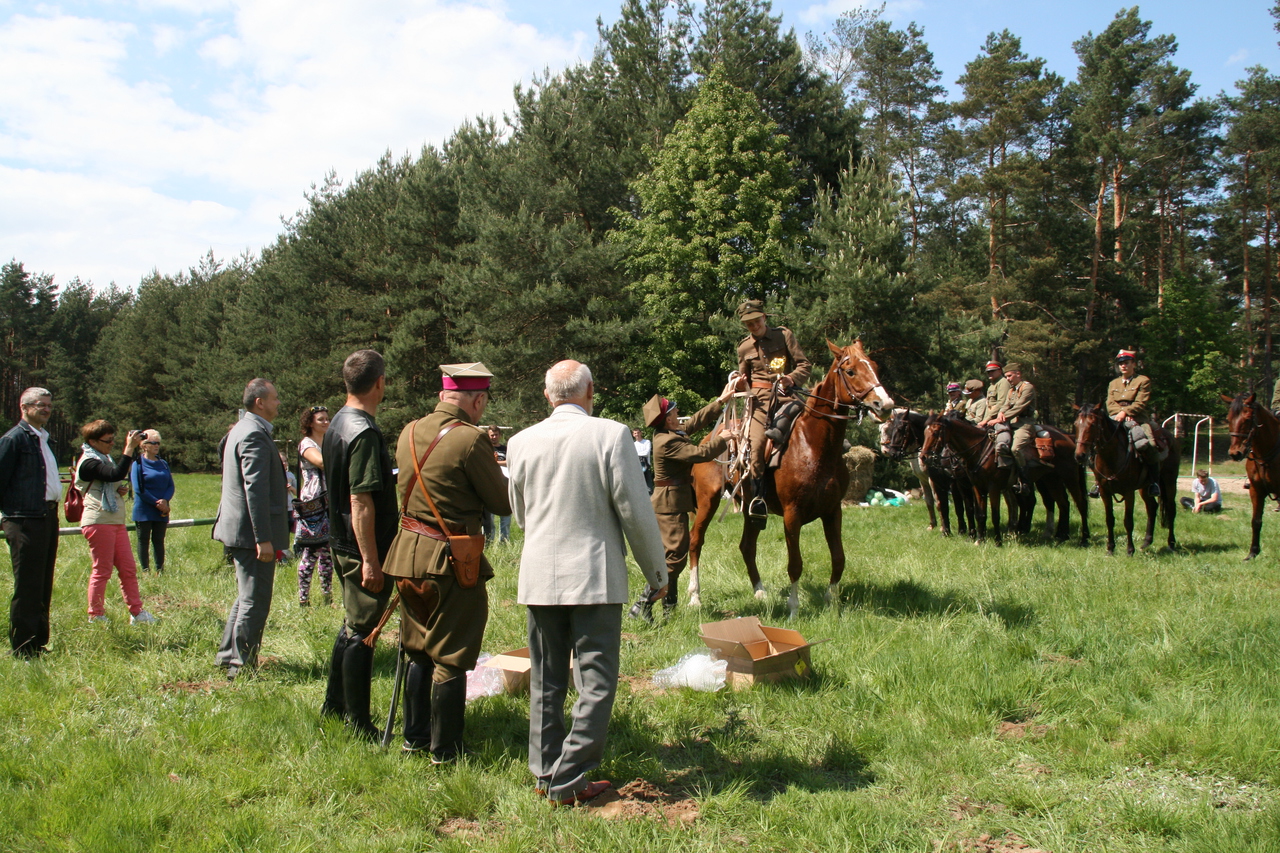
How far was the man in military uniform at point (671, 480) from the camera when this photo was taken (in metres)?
7.14

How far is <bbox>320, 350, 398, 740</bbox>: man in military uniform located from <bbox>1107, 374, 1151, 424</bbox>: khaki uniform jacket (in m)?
10.7

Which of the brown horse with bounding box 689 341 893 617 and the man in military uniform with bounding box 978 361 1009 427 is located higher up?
the man in military uniform with bounding box 978 361 1009 427

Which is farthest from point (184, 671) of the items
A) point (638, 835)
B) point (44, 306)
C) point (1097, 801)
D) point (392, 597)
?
point (44, 306)

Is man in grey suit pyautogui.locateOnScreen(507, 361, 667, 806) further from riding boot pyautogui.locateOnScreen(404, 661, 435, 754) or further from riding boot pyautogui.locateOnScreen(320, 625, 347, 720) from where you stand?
riding boot pyautogui.locateOnScreen(320, 625, 347, 720)

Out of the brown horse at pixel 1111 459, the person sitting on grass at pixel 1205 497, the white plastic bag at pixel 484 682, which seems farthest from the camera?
the person sitting on grass at pixel 1205 497

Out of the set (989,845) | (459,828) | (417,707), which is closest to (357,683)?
(417,707)

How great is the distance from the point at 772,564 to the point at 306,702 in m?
6.33

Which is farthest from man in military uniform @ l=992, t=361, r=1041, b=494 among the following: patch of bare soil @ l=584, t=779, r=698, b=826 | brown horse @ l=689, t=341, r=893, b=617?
patch of bare soil @ l=584, t=779, r=698, b=826

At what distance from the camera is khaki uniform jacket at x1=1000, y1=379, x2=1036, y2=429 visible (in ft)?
41.4

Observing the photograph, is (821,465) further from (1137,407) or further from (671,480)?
(1137,407)

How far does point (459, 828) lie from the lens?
380cm

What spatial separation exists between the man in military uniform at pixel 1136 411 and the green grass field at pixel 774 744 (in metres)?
4.30

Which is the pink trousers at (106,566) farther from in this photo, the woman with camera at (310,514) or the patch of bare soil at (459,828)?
the patch of bare soil at (459,828)

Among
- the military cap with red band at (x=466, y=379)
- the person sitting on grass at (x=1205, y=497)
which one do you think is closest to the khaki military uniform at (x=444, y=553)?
the military cap with red band at (x=466, y=379)
